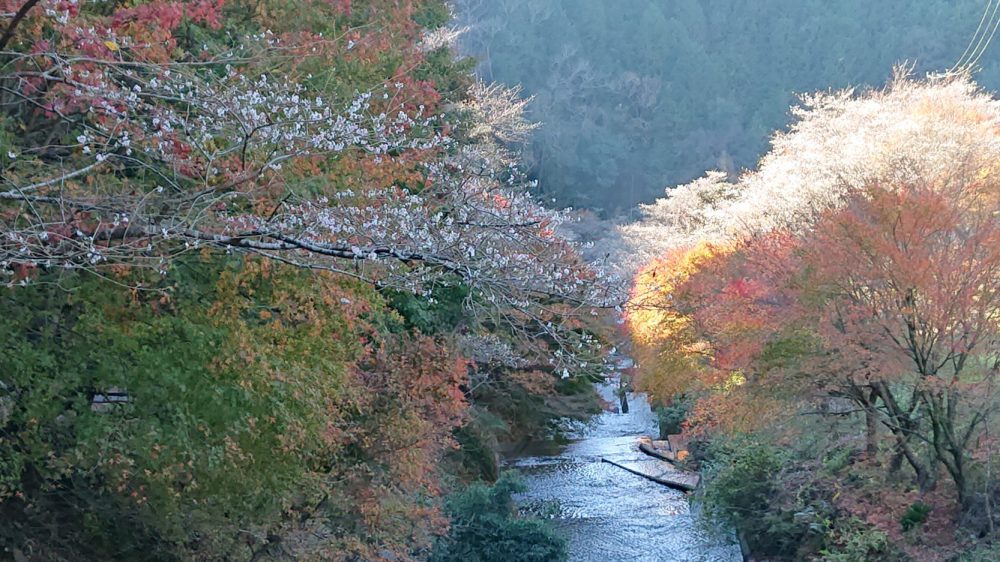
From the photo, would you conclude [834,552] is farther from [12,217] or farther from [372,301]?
[12,217]

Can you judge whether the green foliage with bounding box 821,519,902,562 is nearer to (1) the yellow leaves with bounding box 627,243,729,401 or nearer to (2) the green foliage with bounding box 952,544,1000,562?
(2) the green foliage with bounding box 952,544,1000,562

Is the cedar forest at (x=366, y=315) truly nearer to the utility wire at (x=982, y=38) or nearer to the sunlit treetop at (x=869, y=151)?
the sunlit treetop at (x=869, y=151)

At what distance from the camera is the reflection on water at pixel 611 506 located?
19094 millimetres

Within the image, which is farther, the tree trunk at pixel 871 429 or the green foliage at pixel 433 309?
the green foliage at pixel 433 309

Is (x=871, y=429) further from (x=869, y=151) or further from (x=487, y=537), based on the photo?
(x=869, y=151)

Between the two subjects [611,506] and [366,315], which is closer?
[366,315]

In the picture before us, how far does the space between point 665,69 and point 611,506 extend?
5676 cm

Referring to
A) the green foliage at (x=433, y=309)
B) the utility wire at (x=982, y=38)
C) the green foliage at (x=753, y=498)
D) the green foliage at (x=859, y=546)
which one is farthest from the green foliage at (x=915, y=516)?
the utility wire at (x=982, y=38)

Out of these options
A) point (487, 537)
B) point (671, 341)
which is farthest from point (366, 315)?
point (671, 341)

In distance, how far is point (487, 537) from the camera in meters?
15.5

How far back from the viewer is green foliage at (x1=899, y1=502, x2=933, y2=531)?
13672 mm


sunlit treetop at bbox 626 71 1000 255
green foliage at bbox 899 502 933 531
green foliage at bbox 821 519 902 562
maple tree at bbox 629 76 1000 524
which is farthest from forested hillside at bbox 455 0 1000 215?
green foliage at bbox 899 502 933 531

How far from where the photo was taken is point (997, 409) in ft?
41.7

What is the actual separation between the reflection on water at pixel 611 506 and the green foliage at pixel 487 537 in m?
3.37
